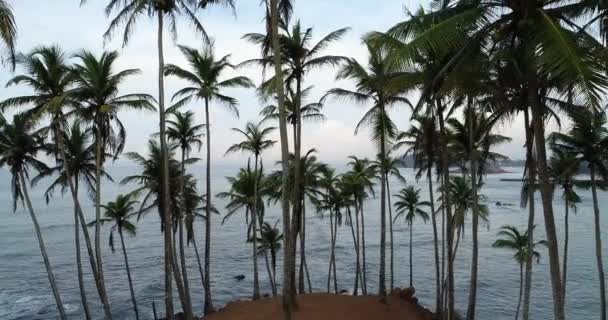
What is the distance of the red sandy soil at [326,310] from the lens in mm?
17812

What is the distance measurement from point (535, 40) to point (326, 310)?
13993 millimetres

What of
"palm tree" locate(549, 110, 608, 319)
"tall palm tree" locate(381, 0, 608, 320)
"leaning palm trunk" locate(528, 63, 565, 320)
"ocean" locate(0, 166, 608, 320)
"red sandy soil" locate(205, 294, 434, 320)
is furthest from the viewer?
"ocean" locate(0, 166, 608, 320)

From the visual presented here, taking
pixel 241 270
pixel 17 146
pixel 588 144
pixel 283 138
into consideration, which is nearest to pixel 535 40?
pixel 283 138

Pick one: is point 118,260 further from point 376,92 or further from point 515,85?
point 515,85

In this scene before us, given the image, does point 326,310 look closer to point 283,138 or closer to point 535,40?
point 283,138

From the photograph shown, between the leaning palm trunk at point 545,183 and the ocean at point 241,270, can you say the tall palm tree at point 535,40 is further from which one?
the ocean at point 241,270

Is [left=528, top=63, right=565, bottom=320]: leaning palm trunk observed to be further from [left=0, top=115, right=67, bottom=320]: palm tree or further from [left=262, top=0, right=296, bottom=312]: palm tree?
[left=0, top=115, right=67, bottom=320]: palm tree

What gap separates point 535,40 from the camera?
313 inches

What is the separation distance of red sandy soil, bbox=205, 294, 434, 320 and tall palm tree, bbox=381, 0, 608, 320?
9.57 metres

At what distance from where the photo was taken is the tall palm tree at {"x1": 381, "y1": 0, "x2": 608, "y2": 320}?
7078 mm

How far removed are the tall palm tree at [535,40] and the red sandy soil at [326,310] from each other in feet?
31.4

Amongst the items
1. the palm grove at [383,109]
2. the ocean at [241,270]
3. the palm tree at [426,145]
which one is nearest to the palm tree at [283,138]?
the palm grove at [383,109]

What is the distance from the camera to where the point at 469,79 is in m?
12.0

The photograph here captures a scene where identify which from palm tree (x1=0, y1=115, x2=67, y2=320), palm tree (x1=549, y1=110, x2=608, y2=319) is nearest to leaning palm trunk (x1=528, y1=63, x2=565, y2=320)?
palm tree (x1=549, y1=110, x2=608, y2=319)
